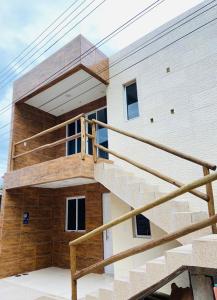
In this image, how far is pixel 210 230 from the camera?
9.21 ft

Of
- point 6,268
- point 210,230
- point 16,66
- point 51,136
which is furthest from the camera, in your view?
point 51,136

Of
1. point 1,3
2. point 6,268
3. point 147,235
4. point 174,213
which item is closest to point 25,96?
point 1,3

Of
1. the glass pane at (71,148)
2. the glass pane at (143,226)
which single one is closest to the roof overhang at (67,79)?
the glass pane at (71,148)

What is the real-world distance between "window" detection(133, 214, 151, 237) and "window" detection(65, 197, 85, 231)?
107 inches

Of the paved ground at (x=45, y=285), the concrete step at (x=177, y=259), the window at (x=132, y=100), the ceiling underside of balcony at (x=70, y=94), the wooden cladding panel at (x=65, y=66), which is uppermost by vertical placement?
the wooden cladding panel at (x=65, y=66)

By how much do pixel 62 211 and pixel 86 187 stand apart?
151cm

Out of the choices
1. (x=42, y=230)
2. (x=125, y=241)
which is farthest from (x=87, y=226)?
(x=125, y=241)

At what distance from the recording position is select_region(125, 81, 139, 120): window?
6.54 meters

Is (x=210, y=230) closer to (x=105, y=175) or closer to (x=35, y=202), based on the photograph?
(x=105, y=175)

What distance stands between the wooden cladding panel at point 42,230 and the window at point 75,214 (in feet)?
0.57

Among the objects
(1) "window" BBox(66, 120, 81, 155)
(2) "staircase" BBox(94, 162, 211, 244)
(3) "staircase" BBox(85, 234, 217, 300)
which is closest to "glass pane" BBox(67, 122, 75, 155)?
(1) "window" BBox(66, 120, 81, 155)

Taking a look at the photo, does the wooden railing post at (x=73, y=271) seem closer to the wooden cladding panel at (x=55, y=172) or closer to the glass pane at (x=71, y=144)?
the wooden cladding panel at (x=55, y=172)

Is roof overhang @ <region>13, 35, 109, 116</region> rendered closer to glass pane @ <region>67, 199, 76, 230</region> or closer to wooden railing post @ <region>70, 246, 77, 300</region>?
glass pane @ <region>67, 199, 76, 230</region>

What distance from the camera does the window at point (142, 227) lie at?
17.7 feet
